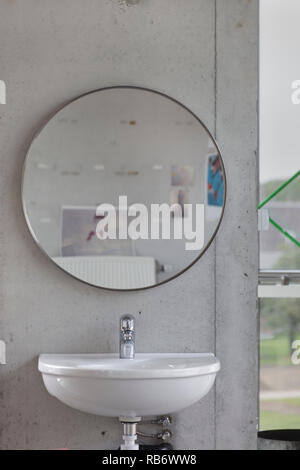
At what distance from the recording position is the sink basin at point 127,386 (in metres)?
2.17

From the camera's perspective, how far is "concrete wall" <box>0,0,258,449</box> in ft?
8.41

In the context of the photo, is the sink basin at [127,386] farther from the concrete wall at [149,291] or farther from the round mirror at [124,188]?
the round mirror at [124,188]

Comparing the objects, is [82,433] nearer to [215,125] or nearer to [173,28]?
[215,125]

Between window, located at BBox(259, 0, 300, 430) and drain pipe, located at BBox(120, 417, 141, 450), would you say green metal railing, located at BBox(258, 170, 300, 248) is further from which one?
drain pipe, located at BBox(120, 417, 141, 450)

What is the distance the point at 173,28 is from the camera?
2.68m

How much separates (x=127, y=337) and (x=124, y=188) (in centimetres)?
63

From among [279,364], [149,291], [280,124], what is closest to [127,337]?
[149,291]

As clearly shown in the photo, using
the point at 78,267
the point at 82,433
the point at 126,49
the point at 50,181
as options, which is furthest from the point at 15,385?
the point at 126,49

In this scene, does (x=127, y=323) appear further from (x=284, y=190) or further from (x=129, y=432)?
(x=284, y=190)

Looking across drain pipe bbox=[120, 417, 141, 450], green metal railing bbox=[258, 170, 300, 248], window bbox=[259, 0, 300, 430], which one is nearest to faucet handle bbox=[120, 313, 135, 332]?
drain pipe bbox=[120, 417, 141, 450]

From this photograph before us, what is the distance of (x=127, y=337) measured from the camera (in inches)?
97.3

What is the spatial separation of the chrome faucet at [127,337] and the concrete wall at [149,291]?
12 cm

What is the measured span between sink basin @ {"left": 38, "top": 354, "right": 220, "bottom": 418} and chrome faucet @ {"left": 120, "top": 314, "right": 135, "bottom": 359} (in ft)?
0.45
